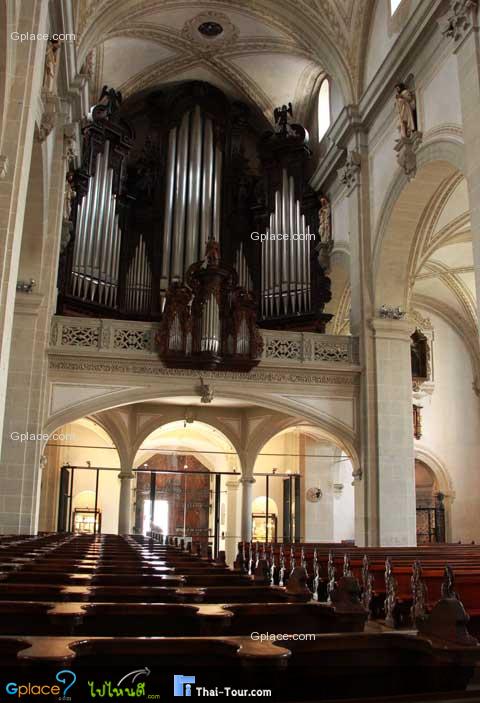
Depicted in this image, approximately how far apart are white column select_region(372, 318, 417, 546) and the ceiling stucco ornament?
28.3 feet

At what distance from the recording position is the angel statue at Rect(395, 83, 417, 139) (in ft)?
42.0

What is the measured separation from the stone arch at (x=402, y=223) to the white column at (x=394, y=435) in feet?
2.12

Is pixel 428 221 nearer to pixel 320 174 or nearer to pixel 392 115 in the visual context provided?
pixel 392 115

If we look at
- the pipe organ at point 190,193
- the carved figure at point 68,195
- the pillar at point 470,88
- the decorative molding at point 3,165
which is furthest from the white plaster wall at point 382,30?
the decorative molding at point 3,165

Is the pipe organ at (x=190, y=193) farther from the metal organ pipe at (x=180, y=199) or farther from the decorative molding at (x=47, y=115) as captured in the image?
the decorative molding at (x=47, y=115)

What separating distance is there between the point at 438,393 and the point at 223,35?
11.5 metres

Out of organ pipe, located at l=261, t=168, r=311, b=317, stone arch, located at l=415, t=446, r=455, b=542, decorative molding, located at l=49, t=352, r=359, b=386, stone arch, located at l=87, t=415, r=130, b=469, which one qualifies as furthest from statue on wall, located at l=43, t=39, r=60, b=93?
stone arch, located at l=415, t=446, r=455, b=542

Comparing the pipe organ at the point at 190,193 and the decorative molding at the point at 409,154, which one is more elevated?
the pipe organ at the point at 190,193

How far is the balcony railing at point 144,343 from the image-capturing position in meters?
13.8

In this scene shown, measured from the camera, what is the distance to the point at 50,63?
39.8ft

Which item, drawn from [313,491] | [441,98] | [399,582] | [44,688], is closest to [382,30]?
[441,98]

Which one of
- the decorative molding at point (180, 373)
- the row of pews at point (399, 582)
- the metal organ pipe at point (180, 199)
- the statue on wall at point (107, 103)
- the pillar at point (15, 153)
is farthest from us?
the statue on wall at point (107, 103)

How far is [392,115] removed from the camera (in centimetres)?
1398

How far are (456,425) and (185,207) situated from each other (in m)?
10.0
